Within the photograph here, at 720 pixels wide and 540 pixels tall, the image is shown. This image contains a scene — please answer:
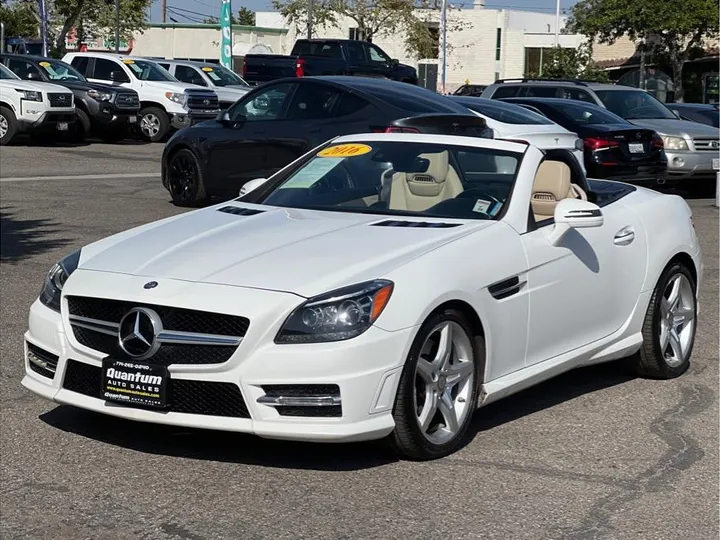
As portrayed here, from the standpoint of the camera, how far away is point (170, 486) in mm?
5289

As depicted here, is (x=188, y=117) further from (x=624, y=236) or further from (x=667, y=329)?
(x=624, y=236)

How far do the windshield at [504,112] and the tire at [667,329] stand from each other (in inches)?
360

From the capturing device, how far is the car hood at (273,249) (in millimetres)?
5492

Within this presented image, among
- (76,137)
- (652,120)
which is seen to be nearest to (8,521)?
(652,120)

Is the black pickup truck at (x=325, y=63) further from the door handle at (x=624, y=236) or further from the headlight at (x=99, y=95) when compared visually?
the door handle at (x=624, y=236)

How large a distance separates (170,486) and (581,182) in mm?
3278

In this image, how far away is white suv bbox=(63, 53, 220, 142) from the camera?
2809 centimetres

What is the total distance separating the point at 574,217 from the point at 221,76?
26.2 metres

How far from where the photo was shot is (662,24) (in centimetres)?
5822

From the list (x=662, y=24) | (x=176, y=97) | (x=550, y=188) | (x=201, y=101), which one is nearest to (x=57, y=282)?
(x=550, y=188)

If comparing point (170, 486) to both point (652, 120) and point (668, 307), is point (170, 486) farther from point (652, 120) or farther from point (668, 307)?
point (652, 120)

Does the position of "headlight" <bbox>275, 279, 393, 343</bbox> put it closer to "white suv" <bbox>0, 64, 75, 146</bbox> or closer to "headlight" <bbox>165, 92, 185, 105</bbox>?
"white suv" <bbox>0, 64, 75, 146</bbox>

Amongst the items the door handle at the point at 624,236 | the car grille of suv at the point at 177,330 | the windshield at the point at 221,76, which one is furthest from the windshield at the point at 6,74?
the car grille of suv at the point at 177,330

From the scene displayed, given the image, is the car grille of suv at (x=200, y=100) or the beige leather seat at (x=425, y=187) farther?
the car grille of suv at (x=200, y=100)
